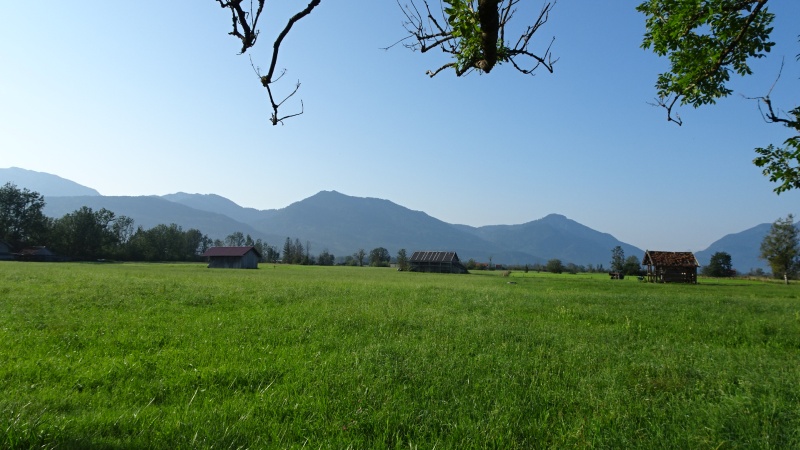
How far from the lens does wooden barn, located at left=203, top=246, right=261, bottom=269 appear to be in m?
83.8

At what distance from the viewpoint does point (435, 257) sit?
325 feet

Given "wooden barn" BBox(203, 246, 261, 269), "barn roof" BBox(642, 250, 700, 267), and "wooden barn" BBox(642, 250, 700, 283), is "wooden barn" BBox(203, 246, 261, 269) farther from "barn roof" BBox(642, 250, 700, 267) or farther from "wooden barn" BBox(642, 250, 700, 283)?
"barn roof" BBox(642, 250, 700, 267)

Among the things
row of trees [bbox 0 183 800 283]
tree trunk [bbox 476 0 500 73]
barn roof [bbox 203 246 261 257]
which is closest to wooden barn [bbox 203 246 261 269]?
barn roof [bbox 203 246 261 257]

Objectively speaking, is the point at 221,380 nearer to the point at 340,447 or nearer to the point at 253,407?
the point at 253,407

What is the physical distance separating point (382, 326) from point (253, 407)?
575 cm

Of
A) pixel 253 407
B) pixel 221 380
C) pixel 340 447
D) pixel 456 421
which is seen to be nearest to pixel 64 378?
pixel 221 380

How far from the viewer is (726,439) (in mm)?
4266

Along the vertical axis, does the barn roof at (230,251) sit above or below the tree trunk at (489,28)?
below

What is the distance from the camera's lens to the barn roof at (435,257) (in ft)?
320

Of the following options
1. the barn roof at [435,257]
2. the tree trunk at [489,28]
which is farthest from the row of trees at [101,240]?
the tree trunk at [489,28]

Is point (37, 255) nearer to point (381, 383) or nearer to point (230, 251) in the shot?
point (230, 251)

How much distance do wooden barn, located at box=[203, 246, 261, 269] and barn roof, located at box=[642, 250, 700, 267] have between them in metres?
73.7

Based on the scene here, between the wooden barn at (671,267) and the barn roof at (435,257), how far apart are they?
135 ft

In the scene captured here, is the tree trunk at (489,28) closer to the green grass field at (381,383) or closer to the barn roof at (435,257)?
the green grass field at (381,383)
